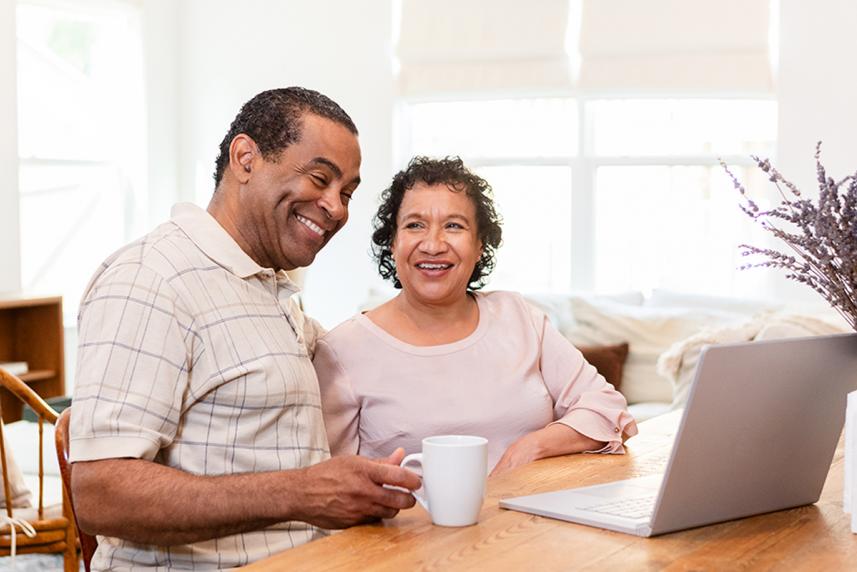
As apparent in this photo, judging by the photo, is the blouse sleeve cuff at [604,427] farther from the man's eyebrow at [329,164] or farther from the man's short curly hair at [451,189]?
the man's eyebrow at [329,164]

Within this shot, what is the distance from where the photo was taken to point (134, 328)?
1484 mm

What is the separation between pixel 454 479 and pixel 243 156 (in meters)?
0.74

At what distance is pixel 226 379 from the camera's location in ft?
5.11

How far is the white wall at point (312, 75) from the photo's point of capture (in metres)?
6.44

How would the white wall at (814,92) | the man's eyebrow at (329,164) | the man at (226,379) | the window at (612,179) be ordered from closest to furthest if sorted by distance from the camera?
the man at (226,379)
the man's eyebrow at (329,164)
the white wall at (814,92)
the window at (612,179)

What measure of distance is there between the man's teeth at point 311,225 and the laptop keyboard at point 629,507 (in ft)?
2.26

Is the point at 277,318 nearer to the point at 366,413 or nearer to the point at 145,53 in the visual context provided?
the point at 366,413

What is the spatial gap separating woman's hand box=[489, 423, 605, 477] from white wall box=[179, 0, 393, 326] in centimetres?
454

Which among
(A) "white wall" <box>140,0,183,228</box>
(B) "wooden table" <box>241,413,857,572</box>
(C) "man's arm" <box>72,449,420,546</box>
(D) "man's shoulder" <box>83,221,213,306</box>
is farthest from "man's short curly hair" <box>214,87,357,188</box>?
(A) "white wall" <box>140,0,183,228</box>

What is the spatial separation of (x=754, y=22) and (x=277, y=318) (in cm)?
470

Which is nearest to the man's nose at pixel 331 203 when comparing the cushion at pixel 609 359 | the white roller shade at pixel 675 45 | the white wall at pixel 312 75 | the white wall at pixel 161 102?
the cushion at pixel 609 359

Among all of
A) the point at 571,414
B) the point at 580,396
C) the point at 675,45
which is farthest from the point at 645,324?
the point at 571,414

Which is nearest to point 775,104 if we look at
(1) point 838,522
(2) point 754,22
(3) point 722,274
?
(2) point 754,22

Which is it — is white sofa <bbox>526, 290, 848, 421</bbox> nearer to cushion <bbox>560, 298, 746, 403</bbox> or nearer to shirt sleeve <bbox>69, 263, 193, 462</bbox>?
cushion <bbox>560, 298, 746, 403</bbox>
